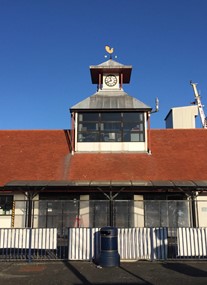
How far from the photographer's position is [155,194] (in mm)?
19344

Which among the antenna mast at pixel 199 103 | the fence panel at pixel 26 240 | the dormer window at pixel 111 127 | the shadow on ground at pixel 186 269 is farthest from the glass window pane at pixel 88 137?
the antenna mast at pixel 199 103

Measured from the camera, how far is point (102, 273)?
989 centimetres

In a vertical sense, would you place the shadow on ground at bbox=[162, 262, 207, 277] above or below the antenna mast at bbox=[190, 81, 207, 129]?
below

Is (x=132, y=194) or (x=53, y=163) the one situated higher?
(x=53, y=163)

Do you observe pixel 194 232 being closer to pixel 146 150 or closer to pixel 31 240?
pixel 31 240

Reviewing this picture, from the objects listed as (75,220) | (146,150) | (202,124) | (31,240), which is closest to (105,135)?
(146,150)

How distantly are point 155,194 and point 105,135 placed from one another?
5397 millimetres

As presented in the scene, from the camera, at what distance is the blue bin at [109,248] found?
1084 cm

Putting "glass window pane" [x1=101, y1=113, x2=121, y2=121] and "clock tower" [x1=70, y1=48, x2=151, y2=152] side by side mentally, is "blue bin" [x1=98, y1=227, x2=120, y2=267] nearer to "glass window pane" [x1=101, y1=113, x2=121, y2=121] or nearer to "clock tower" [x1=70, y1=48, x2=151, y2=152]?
"clock tower" [x1=70, y1=48, x2=151, y2=152]

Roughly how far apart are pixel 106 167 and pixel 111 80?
836 centimetres

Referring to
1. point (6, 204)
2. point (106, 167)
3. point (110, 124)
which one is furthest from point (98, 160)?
point (6, 204)

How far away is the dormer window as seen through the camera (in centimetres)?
2178

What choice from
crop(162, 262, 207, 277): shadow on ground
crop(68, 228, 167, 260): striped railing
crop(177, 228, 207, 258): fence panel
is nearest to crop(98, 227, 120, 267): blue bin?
crop(68, 228, 167, 260): striped railing

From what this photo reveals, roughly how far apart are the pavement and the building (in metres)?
4.34
